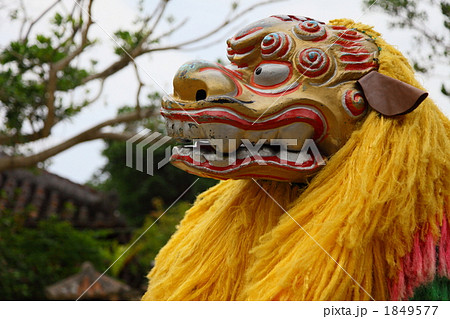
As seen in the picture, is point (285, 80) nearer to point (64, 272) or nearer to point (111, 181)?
point (64, 272)

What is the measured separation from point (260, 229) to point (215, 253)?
4.7 inches

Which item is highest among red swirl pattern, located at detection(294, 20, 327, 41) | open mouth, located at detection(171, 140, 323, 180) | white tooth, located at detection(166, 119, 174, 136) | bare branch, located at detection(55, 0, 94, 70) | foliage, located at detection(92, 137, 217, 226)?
bare branch, located at detection(55, 0, 94, 70)

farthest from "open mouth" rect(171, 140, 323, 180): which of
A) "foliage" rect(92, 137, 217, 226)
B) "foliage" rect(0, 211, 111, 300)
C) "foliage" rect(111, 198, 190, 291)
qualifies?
"foliage" rect(92, 137, 217, 226)

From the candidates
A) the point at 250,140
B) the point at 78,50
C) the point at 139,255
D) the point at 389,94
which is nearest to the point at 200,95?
the point at 250,140

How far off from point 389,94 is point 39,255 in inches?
134

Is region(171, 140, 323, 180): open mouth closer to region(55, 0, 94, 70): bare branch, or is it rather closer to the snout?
the snout

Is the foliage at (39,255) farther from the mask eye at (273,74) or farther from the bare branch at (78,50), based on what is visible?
the mask eye at (273,74)

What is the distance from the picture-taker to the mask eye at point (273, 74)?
1249 millimetres

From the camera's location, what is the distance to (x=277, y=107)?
3.99 feet

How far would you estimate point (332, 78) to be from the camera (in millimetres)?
1240

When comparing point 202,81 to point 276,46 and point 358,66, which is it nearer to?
point 276,46

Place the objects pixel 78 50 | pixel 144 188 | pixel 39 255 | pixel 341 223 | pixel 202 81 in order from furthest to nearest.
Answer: pixel 144 188, pixel 39 255, pixel 78 50, pixel 202 81, pixel 341 223

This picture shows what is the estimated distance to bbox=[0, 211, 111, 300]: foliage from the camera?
3732 millimetres

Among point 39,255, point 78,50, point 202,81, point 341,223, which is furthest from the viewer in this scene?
point 39,255
